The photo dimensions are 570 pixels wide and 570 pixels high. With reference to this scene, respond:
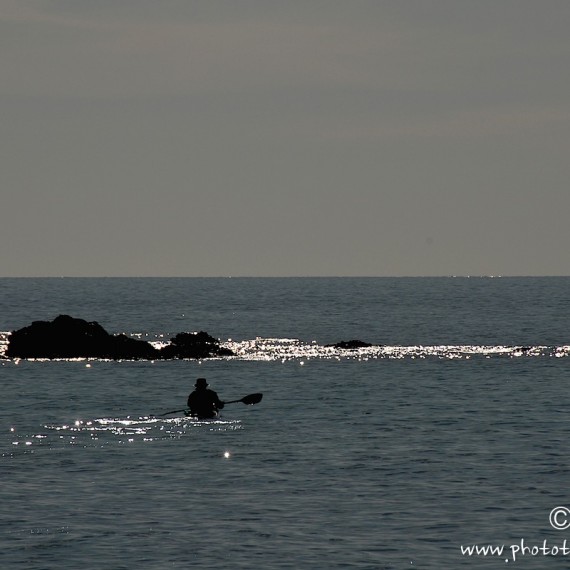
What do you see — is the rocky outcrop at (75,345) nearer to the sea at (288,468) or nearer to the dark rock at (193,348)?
the dark rock at (193,348)

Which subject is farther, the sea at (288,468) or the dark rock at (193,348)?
the dark rock at (193,348)

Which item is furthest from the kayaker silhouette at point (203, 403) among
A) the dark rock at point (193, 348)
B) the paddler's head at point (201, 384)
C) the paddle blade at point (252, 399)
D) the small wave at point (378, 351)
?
the small wave at point (378, 351)

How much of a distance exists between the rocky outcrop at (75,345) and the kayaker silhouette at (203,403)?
112 feet

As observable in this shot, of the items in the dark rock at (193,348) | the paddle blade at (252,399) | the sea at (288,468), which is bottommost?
the sea at (288,468)

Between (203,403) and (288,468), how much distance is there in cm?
1286

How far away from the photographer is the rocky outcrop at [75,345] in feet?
278

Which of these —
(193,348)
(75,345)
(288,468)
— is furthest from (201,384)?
(193,348)

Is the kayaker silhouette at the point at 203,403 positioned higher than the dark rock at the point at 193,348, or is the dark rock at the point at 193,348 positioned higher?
the dark rock at the point at 193,348

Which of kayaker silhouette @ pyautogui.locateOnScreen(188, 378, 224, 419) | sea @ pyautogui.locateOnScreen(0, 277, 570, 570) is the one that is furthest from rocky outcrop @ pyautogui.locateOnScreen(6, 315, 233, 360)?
kayaker silhouette @ pyautogui.locateOnScreen(188, 378, 224, 419)

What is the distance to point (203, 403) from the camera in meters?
49.7

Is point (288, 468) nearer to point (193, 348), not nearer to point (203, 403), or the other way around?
point (203, 403)

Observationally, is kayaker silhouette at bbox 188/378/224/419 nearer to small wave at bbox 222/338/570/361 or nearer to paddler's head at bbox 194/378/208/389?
paddler's head at bbox 194/378/208/389

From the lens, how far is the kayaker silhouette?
49.4m

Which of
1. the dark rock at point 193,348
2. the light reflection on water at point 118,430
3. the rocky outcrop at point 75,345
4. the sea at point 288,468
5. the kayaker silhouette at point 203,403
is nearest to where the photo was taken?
the sea at point 288,468
